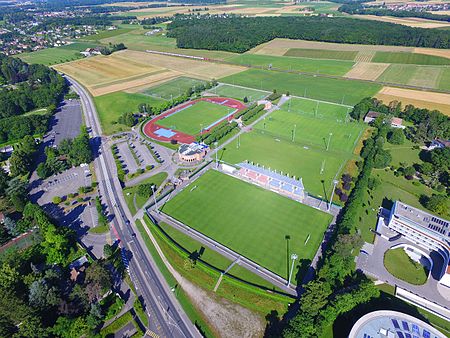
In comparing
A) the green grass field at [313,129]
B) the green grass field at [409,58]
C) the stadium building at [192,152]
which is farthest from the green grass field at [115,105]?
the green grass field at [409,58]

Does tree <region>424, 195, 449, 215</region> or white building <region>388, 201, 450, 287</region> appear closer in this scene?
white building <region>388, 201, 450, 287</region>

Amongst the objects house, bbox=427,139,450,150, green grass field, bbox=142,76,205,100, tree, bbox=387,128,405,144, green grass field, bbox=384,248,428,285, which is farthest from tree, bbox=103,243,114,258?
house, bbox=427,139,450,150

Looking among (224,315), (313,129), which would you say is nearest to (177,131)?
(313,129)

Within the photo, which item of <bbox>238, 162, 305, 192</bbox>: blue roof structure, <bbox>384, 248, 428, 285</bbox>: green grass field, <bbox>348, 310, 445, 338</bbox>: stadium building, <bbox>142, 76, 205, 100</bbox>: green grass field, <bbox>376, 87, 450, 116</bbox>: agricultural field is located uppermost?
<bbox>348, 310, 445, 338</bbox>: stadium building

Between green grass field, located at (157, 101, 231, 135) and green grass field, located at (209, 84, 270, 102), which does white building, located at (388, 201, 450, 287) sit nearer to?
green grass field, located at (157, 101, 231, 135)

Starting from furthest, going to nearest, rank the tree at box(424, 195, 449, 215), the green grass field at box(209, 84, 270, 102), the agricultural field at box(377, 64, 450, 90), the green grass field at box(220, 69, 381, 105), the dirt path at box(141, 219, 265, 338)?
the agricultural field at box(377, 64, 450, 90) → the green grass field at box(209, 84, 270, 102) → the green grass field at box(220, 69, 381, 105) → the tree at box(424, 195, 449, 215) → the dirt path at box(141, 219, 265, 338)

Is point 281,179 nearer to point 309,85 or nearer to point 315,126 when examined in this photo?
point 315,126
